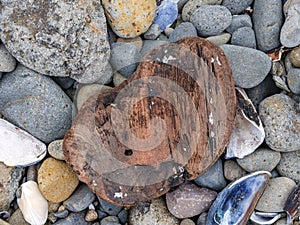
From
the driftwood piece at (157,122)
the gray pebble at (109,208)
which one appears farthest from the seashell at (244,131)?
the gray pebble at (109,208)

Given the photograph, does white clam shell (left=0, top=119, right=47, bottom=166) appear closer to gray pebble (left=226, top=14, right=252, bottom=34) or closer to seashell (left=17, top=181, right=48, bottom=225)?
seashell (left=17, top=181, right=48, bottom=225)

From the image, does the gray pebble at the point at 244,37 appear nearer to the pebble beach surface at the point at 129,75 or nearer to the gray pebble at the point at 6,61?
the pebble beach surface at the point at 129,75

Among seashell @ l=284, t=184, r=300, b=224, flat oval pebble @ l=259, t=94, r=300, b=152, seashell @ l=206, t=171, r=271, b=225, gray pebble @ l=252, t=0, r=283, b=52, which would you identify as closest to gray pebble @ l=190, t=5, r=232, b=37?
gray pebble @ l=252, t=0, r=283, b=52

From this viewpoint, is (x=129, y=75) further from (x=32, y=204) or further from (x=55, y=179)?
(x=32, y=204)

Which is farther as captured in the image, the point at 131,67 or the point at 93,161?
the point at 131,67

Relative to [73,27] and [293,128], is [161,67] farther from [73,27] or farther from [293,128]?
[293,128]

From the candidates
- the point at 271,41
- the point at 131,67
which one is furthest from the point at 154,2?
the point at 271,41

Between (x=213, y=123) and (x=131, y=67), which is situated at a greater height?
(x=131, y=67)
